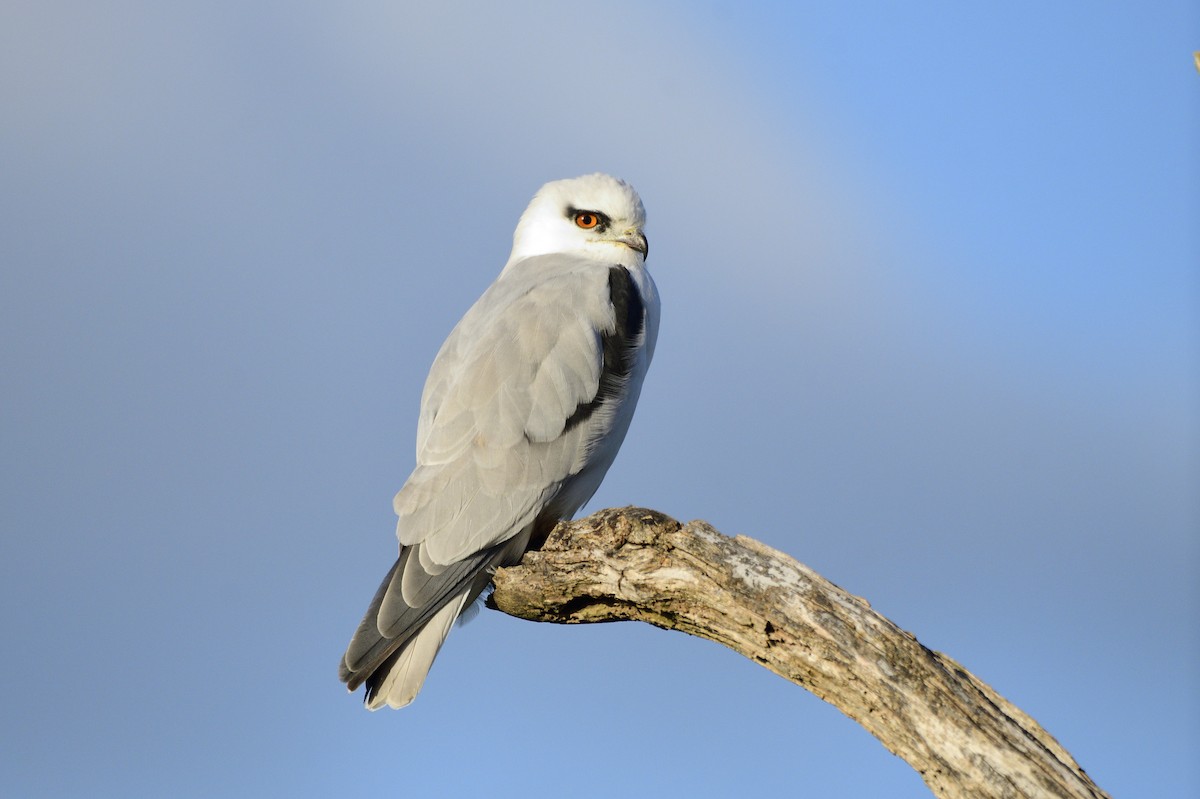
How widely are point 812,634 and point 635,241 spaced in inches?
165

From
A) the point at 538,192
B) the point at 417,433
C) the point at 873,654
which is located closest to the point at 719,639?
the point at 873,654

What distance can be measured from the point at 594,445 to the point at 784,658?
226 cm

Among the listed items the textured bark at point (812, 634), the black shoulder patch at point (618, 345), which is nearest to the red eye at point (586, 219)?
the black shoulder patch at point (618, 345)

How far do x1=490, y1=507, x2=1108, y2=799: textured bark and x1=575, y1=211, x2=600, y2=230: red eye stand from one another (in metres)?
3.27

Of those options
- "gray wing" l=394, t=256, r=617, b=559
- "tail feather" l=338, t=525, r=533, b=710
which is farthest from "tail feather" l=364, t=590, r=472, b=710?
"gray wing" l=394, t=256, r=617, b=559

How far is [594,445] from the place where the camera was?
7.12 m

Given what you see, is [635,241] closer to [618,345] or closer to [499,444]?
[618,345]

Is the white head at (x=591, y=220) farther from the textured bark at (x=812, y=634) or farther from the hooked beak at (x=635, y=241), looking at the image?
the textured bark at (x=812, y=634)

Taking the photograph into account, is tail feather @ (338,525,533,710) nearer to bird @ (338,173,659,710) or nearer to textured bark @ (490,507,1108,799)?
bird @ (338,173,659,710)

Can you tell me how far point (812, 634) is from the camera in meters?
5.10

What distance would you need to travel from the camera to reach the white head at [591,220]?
862 centimetres

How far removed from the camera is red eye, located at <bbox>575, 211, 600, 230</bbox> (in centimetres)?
872

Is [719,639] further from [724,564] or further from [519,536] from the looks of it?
[519,536]

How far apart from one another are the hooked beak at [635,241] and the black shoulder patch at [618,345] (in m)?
0.92
